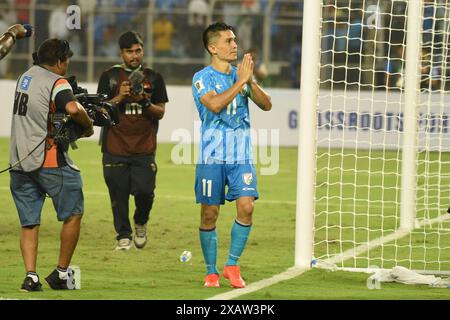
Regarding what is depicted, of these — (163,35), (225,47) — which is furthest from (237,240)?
(163,35)

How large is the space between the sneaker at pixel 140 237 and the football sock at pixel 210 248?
252 cm

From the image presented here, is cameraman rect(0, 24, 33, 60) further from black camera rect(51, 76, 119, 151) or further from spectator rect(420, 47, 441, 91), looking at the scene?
spectator rect(420, 47, 441, 91)

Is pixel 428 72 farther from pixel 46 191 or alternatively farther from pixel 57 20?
pixel 57 20

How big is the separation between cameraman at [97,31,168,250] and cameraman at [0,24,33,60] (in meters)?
2.24

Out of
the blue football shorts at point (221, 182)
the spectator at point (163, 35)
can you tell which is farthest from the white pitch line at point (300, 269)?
the spectator at point (163, 35)

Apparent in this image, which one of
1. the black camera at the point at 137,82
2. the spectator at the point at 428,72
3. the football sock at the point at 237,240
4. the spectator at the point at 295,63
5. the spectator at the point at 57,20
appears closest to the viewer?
the football sock at the point at 237,240

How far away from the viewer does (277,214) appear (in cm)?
1529

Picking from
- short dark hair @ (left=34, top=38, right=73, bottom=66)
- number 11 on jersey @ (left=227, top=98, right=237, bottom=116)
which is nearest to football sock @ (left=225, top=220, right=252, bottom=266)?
number 11 on jersey @ (left=227, top=98, right=237, bottom=116)

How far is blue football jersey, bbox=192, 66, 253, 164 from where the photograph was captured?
9492 mm

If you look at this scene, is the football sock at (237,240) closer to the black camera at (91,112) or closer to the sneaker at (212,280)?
the sneaker at (212,280)

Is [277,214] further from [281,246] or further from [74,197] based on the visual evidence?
[74,197]

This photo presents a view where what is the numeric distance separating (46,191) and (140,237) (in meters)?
2.90

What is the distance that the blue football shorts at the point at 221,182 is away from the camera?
9523 mm

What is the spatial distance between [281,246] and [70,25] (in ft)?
10.2
